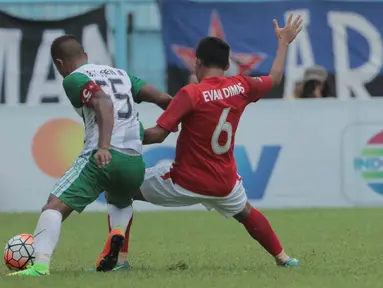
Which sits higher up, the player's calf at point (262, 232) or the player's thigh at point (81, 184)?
the player's thigh at point (81, 184)

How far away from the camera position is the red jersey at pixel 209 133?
793cm

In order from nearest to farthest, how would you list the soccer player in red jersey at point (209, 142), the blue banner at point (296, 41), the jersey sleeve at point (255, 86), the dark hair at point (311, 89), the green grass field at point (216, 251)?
1. the green grass field at point (216, 251)
2. the soccer player in red jersey at point (209, 142)
3. the jersey sleeve at point (255, 86)
4. the dark hair at point (311, 89)
5. the blue banner at point (296, 41)

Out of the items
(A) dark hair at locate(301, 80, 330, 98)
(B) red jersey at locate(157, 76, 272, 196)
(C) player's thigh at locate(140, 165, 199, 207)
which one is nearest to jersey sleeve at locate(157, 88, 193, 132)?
(B) red jersey at locate(157, 76, 272, 196)

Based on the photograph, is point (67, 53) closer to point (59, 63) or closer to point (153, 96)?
point (59, 63)

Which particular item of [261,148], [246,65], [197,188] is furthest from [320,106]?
[197,188]

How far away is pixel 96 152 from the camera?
7.45 metres

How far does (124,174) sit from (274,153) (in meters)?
7.16

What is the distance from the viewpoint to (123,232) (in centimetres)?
786

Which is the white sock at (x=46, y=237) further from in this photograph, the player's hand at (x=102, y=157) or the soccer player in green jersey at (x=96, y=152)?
the player's hand at (x=102, y=157)

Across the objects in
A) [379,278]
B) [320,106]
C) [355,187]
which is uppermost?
[379,278]

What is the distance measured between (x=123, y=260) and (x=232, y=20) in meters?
9.11

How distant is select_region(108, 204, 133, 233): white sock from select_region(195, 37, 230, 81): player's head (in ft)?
3.76

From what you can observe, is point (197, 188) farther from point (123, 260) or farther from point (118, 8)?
point (118, 8)

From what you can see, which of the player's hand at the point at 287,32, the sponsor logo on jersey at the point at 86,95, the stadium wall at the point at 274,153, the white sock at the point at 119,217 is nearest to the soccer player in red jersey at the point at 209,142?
the player's hand at the point at 287,32
